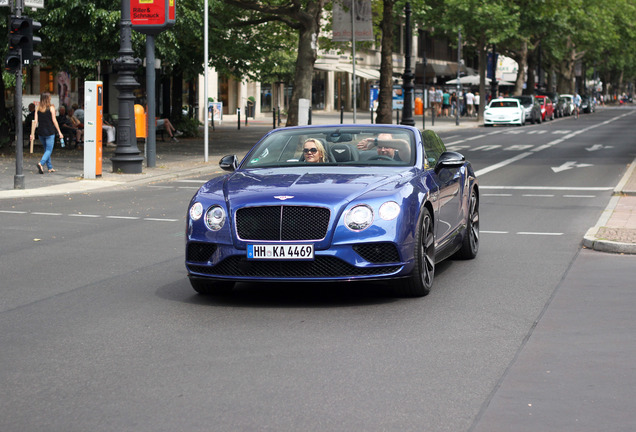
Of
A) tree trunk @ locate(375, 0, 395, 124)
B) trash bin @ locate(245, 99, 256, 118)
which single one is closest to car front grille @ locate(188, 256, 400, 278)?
tree trunk @ locate(375, 0, 395, 124)

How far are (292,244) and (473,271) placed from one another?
2.84 m

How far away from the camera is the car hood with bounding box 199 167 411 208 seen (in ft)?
27.0

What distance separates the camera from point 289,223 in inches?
321

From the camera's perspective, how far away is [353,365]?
251 inches

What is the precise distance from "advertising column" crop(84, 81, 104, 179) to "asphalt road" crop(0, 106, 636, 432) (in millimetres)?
9078

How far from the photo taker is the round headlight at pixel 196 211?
334 inches

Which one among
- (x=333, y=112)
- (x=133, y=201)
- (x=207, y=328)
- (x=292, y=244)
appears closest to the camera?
(x=207, y=328)

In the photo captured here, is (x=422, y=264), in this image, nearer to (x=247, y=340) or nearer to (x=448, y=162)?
(x=448, y=162)

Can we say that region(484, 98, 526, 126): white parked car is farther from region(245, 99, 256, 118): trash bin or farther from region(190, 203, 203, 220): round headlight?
region(190, 203, 203, 220): round headlight

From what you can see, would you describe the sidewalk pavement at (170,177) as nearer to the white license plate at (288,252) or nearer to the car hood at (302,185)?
the car hood at (302,185)

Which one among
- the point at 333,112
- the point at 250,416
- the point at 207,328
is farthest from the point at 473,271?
the point at 333,112

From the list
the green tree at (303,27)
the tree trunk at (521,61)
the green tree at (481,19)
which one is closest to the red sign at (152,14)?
the green tree at (303,27)

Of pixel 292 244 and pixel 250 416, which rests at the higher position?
pixel 292 244

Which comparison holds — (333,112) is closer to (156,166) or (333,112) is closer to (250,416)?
(156,166)
